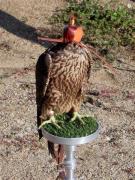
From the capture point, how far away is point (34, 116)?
6766 millimetres

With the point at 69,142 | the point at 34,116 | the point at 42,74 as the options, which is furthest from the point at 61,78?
the point at 34,116

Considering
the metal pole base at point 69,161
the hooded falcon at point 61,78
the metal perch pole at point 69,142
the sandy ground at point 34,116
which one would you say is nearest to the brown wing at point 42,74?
the hooded falcon at point 61,78

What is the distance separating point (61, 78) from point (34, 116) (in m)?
2.75

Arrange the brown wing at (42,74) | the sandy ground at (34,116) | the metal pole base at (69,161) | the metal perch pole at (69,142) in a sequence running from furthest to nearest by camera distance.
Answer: the sandy ground at (34,116) < the brown wing at (42,74) < the metal pole base at (69,161) < the metal perch pole at (69,142)

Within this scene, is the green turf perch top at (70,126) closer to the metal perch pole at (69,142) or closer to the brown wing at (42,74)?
the metal perch pole at (69,142)

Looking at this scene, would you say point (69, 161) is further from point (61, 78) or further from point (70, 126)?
point (61, 78)

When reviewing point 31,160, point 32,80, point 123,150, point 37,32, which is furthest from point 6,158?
point 37,32

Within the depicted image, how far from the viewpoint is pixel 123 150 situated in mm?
6172

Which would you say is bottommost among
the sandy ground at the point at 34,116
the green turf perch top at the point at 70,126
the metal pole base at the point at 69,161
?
the sandy ground at the point at 34,116

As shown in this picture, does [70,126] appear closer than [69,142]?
No

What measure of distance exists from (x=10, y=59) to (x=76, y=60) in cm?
459

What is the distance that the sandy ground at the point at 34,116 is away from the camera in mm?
5848

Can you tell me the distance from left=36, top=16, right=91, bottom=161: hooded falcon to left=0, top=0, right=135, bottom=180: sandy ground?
57.0 inches

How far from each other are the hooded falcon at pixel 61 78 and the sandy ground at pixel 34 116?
4.75 feet
